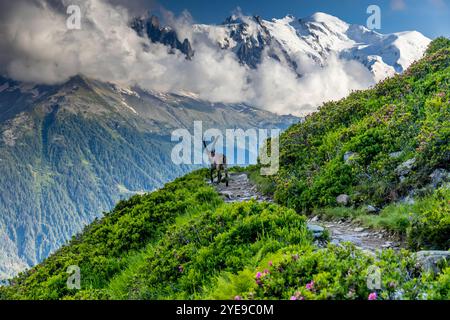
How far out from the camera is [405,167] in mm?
12836

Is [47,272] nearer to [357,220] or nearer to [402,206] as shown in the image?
[357,220]

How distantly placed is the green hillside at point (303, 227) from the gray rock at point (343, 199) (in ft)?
0.41

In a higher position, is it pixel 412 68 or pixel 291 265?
pixel 412 68

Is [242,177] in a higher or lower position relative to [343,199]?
higher

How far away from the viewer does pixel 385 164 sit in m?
13.6

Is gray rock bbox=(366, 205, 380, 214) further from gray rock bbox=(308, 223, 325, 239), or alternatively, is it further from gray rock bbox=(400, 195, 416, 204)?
gray rock bbox=(308, 223, 325, 239)

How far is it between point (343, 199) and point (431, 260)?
22.8 feet

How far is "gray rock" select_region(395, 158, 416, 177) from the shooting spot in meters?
12.6

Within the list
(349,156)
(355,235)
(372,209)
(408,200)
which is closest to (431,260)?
(355,235)

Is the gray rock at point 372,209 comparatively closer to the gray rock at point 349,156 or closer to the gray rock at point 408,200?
the gray rock at point 408,200

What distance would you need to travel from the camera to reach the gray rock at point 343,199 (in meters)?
13.4

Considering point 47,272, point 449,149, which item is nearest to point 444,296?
point 449,149

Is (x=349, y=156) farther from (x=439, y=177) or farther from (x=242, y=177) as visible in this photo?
(x=242, y=177)
